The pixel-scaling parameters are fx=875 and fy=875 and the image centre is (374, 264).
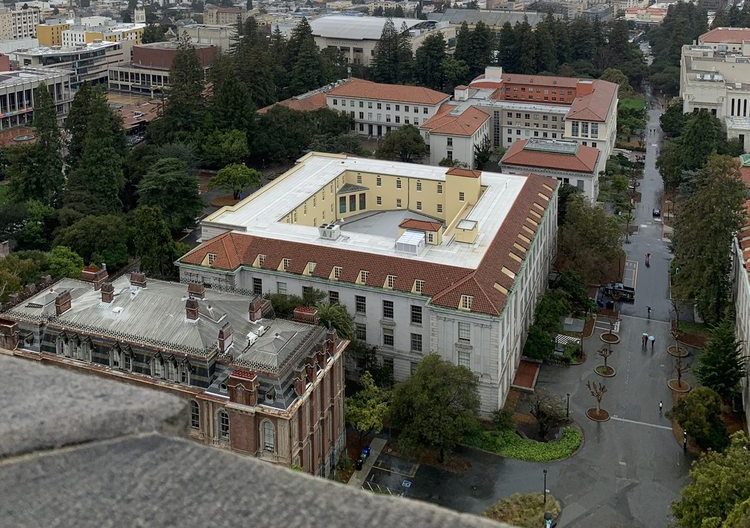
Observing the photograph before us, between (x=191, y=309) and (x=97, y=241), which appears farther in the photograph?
(x=97, y=241)

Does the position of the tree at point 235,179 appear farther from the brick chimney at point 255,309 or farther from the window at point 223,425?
the window at point 223,425

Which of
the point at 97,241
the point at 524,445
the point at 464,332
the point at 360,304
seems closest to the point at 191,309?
the point at 360,304

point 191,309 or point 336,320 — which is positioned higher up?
point 191,309

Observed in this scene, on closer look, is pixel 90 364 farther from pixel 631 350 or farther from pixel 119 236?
pixel 631 350

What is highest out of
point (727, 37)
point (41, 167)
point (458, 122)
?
point (727, 37)

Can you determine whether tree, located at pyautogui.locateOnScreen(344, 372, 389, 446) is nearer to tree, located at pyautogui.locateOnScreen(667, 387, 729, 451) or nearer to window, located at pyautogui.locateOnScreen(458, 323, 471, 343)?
window, located at pyautogui.locateOnScreen(458, 323, 471, 343)

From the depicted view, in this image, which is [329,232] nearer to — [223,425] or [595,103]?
[223,425]

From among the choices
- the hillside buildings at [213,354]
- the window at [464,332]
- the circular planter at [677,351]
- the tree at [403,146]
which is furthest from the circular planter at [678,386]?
the tree at [403,146]
